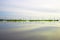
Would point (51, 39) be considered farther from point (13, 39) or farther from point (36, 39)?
point (13, 39)

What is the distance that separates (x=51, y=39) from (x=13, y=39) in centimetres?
272

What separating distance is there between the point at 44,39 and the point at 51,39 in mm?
521

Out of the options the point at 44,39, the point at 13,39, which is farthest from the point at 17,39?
the point at 44,39

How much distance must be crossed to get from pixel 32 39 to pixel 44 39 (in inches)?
34.1

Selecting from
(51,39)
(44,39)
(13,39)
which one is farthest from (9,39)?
(51,39)

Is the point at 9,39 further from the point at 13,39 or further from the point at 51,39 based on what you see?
the point at 51,39

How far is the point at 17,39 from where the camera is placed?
783cm

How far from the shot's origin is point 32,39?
7.85 meters

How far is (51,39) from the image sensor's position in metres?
8.05

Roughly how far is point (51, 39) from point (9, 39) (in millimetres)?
3002

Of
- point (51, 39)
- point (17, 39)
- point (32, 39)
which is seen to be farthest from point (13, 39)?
point (51, 39)

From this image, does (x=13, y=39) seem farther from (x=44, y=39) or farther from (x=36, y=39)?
(x=44, y=39)

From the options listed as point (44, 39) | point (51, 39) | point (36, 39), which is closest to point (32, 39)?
point (36, 39)

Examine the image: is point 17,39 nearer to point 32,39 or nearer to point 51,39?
point 32,39
